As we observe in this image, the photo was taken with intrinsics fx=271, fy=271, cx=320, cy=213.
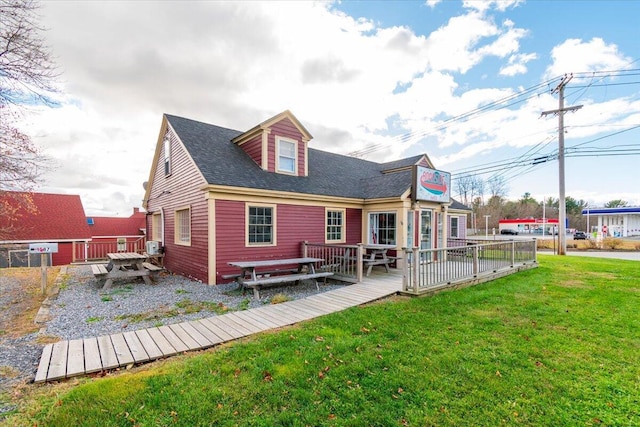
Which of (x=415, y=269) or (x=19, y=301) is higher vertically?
(x=415, y=269)

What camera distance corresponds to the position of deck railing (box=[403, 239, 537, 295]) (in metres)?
6.86

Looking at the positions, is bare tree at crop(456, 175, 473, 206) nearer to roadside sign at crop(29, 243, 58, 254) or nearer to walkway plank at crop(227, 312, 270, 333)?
walkway plank at crop(227, 312, 270, 333)

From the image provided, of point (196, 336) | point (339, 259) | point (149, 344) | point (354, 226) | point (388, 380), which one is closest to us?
point (388, 380)

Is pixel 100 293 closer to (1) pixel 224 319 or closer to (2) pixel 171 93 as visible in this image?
(1) pixel 224 319

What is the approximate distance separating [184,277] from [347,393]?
8592mm

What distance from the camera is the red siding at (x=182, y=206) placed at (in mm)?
Answer: 8648

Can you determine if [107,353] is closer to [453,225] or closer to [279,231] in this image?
[279,231]

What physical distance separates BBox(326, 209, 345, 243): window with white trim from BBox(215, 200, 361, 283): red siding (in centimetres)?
33

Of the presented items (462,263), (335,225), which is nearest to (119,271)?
(335,225)

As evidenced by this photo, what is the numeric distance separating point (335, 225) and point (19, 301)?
9444mm

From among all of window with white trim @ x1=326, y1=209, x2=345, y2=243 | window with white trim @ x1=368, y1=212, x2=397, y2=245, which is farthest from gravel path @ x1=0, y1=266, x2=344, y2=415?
window with white trim @ x1=368, y1=212, x2=397, y2=245

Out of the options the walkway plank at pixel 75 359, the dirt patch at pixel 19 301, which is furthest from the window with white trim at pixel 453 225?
the dirt patch at pixel 19 301

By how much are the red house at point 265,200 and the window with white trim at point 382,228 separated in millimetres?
42

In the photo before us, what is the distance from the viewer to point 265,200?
9.25 m
